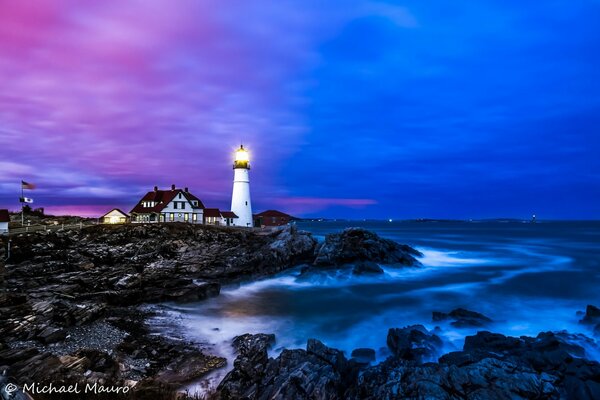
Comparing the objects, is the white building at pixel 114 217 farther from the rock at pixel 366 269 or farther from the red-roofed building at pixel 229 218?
the rock at pixel 366 269

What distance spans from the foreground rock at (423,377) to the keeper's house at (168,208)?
31.8 metres

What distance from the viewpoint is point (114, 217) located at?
37.7m

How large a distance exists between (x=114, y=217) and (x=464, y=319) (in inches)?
1391

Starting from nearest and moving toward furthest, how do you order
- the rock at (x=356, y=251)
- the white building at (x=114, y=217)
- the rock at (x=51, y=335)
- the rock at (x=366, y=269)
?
1. the rock at (x=51, y=335)
2. the rock at (x=366, y=269)
3. the rock at (x=356, y=251)
4. the white building at (x=114, y=217)

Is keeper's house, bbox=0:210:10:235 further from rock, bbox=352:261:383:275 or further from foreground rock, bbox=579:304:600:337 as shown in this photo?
foreground rock, bbox=579:304:600:337

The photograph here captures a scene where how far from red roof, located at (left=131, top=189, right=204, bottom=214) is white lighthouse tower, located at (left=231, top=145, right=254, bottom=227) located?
15.9ft

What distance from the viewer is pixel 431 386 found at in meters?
7.42

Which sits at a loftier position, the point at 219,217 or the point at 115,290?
the point at 219,217

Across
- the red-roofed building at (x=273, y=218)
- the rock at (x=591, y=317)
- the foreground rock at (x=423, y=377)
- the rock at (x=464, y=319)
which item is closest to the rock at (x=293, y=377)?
the foreground rock at (x=423, y=377)

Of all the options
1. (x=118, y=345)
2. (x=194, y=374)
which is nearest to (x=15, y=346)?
(x=118, y=345)

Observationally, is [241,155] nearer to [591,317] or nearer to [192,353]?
[192,353]

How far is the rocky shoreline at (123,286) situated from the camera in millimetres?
9164

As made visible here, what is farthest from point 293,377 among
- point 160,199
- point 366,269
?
point 160,199

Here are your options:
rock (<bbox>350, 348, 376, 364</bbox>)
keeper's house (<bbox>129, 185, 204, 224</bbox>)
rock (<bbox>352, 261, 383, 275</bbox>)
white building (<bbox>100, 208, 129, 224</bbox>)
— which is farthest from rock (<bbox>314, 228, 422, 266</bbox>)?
white building (<bbox>100, 208, 129, 224</bbox>)
